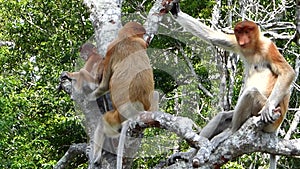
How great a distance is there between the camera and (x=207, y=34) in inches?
185

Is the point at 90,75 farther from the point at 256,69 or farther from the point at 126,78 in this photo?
the point at 256,69

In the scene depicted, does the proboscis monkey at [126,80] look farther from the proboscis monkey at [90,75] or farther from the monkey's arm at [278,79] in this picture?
the monkey's arm at [278,79]

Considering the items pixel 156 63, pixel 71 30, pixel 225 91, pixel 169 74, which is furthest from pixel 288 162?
pixel 71 30

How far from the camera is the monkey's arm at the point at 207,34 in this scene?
4.62 meters

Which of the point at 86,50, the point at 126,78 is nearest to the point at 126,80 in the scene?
the point at 126,78

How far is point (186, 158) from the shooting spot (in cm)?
400

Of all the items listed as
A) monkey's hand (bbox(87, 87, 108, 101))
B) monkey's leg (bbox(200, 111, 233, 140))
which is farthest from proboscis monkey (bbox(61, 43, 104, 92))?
monkey's leg (bbox(200, 111, 233, 140))

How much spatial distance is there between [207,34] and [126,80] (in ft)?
2.96

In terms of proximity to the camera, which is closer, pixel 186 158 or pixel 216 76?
pixel 186 158

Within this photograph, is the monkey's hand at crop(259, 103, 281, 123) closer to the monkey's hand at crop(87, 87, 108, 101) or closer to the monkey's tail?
the monkey's tail

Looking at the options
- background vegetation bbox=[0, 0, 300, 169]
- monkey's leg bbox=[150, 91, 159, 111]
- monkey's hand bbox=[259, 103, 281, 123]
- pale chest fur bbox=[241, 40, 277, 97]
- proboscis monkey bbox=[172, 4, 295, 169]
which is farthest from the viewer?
background vegetation bbox=[0, 0, 300, 169]

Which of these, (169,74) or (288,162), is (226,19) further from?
(288,162)

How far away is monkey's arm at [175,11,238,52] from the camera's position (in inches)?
182

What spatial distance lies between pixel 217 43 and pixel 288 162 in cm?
580
